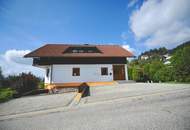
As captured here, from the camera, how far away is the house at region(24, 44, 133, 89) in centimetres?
2208

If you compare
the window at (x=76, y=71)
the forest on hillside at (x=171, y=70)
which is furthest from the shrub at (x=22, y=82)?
the forest on hillside at (x=171, y=70)

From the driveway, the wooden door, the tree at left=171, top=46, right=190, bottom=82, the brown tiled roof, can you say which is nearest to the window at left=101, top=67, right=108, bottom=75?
the wooden door

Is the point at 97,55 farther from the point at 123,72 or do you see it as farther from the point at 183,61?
the point at 183,61

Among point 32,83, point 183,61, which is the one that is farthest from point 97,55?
point 183,61

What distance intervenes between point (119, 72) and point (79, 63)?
607 centimetres

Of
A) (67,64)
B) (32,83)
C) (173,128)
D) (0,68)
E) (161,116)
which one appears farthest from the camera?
(0,68)

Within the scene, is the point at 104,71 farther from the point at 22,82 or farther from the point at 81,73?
the point at 22,82

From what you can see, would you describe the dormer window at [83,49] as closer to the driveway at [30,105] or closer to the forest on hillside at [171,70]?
the forest on hillside at [171,70]

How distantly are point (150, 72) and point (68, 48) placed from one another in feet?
53.1

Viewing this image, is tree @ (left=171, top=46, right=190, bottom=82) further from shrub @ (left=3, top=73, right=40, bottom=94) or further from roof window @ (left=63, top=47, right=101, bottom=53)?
shrub @ (left=3, top=73, right=40, bottom=94)

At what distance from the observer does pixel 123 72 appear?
24.3 meters

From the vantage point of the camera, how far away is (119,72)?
24281 mm

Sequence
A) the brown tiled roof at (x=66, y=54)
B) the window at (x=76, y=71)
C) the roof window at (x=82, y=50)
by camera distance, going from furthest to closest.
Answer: the roof window at (x=82, y=50) < the window at (x=76, y=71) < the brown tiled roof at (x=66, y=54)

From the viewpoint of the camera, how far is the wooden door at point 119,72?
946 inches
